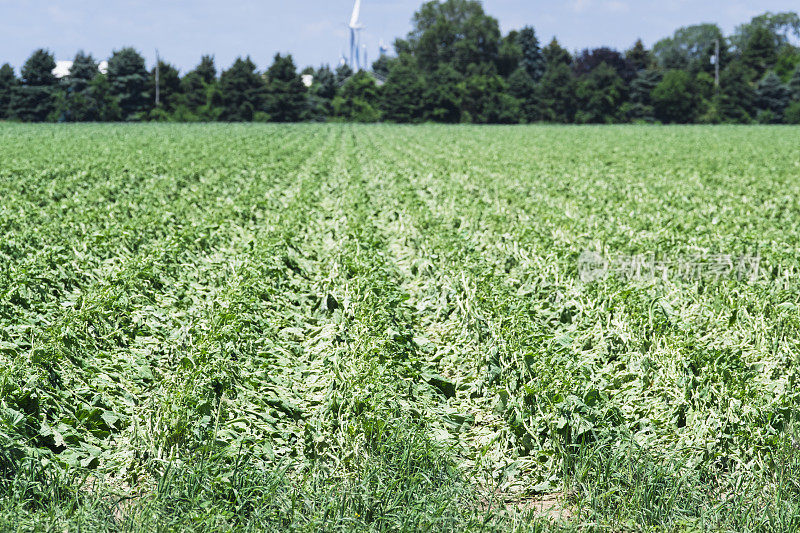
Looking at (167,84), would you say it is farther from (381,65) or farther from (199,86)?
(381,65)

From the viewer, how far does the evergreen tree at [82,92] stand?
70375 millimetres

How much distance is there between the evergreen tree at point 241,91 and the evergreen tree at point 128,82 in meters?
8.84

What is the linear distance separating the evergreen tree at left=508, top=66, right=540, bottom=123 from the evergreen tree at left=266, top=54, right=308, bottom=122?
2451cm

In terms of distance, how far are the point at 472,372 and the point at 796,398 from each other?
2.48 meters

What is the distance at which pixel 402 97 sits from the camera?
2931 inches

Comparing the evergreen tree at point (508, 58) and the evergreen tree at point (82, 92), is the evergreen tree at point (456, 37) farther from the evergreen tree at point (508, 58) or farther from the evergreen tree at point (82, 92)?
the evergreen tree at point (82, 92)

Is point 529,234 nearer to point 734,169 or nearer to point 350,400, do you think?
point 350,400

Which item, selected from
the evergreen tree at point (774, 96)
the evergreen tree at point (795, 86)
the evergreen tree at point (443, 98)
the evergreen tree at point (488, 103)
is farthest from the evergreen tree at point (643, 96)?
the evergreen tree at point (443, 98)

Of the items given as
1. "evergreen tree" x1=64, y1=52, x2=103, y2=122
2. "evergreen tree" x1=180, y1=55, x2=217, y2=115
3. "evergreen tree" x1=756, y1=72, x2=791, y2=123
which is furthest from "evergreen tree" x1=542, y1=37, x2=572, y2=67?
"evergreen tree" x1=64, y1=52, x2=103, y2=122

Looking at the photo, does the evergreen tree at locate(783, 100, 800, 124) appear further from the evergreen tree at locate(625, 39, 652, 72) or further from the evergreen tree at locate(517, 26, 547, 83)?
the evergreen tree at locate(517, 26, 547, 83)

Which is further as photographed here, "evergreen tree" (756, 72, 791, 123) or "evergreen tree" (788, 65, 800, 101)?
"evergreen tree" (788, 65, 800, 101)

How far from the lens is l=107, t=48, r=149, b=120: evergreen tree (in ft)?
238

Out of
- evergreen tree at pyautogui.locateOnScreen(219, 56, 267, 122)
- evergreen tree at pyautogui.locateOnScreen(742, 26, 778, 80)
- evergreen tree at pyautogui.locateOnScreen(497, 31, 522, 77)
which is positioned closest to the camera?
evergreen tree at pyautogui.locateOnScreen(219, 56, 267, 122)

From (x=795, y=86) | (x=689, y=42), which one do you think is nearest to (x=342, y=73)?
(x=795, y=86)
